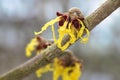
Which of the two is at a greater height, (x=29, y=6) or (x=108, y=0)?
(x=29, y=6)

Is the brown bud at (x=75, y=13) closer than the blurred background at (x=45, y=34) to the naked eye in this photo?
Yes

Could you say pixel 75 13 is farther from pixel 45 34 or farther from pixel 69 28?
pixel 45 34

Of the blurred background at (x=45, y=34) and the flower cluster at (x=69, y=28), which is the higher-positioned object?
the blurred background at (x=45, y=34)

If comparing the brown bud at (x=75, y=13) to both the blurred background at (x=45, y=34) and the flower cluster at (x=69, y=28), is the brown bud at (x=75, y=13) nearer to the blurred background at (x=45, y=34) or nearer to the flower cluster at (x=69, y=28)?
the flower cluster at (x=69, y=28)

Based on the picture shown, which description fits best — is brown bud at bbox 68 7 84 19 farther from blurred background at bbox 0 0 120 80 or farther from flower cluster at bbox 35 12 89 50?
blurred background at bbox 0 0 120 80

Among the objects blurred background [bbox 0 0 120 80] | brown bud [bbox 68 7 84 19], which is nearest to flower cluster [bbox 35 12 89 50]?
brown bud [bbox 68 7 84 19]

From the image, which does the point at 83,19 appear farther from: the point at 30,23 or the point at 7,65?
the point at 30,23

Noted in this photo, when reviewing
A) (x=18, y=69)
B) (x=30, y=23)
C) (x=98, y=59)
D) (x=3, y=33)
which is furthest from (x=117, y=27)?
(x=18, y=69)

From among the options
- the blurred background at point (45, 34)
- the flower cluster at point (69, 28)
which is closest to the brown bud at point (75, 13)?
the flower cluster at point (69, 28)
